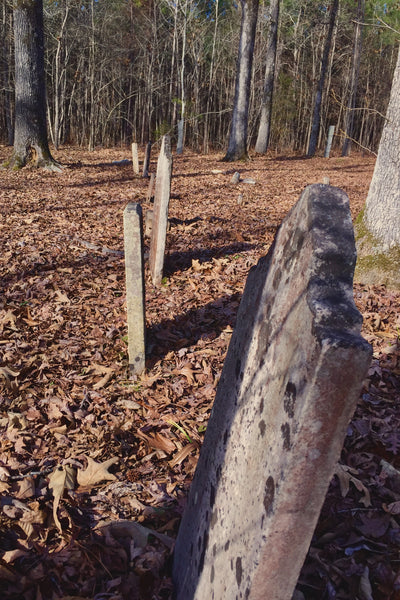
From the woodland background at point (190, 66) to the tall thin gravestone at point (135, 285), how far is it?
26.2 meters

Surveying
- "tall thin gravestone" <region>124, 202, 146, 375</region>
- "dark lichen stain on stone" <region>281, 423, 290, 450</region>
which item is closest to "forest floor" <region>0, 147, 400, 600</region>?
"tall thin gravestone" <region>124, 202, 146, 375</region>

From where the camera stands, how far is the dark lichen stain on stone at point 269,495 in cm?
99

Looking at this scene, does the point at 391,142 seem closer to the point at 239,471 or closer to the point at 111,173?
the point at 239,471

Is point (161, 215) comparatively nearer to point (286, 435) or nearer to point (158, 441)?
point (158, 441)

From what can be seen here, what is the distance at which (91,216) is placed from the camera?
29.4ft

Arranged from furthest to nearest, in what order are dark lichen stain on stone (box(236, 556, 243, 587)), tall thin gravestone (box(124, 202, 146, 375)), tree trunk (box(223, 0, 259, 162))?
tree trunk (box(223, 0, 259, 162)) → tall thin gravestone (box(124, 202, 146, 375)) → dark lichen stain on stone (box(236, 556, 243, 587))

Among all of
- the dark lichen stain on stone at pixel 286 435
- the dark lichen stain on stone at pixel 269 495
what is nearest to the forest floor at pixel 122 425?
the dark lichen stain on stone at pixel 269 495

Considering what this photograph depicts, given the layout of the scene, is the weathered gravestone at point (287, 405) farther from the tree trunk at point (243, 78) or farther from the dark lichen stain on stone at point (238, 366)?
the tree trunk at point (243, 78)

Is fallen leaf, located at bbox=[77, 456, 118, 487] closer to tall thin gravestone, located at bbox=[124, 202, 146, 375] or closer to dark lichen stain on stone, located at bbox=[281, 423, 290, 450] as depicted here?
tall thin gravestone, located at bbox=[124, 202, 146, 375]

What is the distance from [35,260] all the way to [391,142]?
516cm

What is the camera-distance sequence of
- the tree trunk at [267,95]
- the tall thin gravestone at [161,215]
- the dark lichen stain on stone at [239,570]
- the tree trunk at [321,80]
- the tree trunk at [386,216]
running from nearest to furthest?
the dark lichen stain on stone at [239,570] < the tree trunk at [386,216] < the tall thin gravestone at [161,215] < the tree trunk at [321,80] < the tree trunk at [267,95]

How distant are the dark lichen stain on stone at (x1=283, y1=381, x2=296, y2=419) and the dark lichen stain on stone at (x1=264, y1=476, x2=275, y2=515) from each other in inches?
6.9

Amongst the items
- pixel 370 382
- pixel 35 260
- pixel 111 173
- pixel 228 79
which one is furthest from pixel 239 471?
pixel 228 79

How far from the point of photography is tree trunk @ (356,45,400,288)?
5316mm
